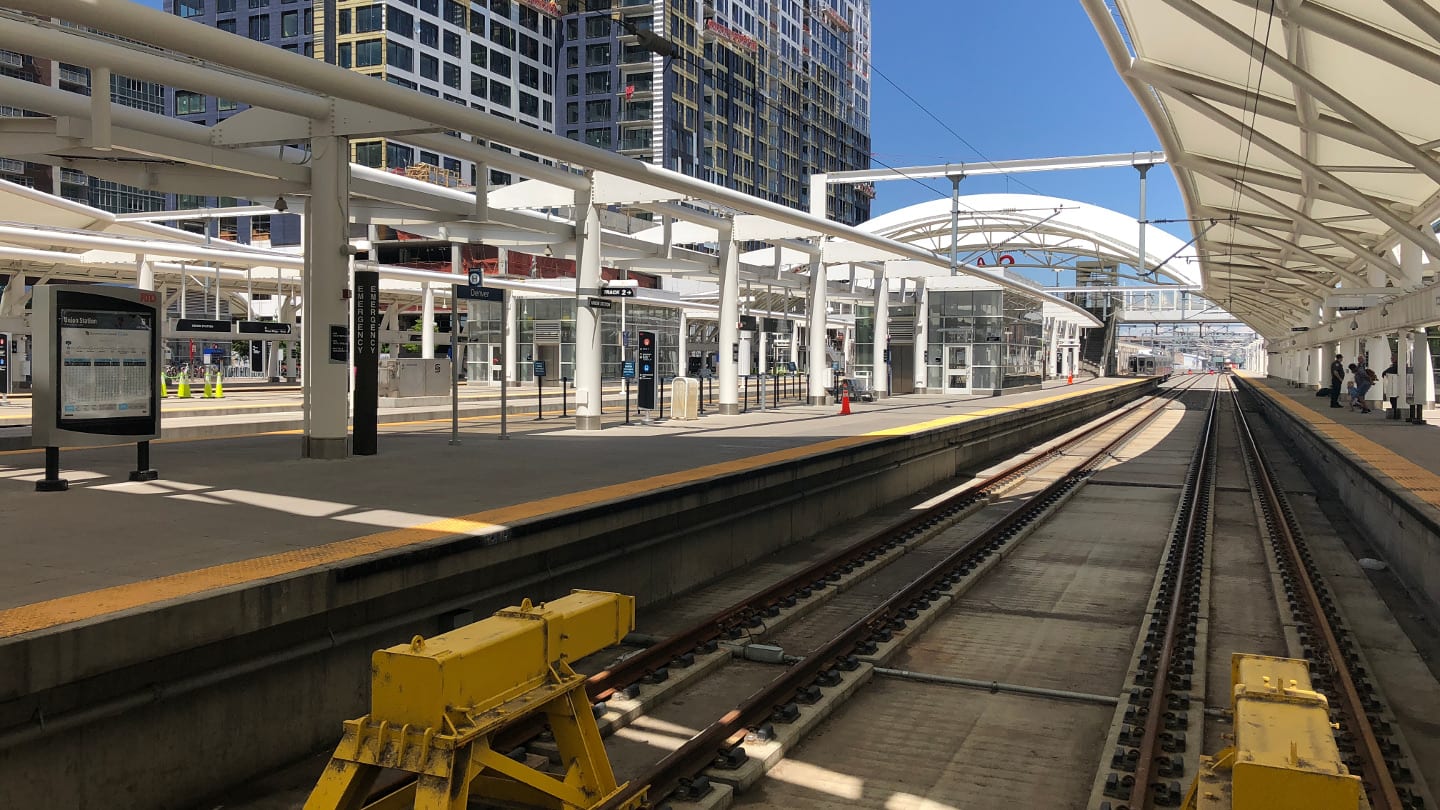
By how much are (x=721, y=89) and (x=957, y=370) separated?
187 feet

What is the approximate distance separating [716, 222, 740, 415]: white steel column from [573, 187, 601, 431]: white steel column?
535cm

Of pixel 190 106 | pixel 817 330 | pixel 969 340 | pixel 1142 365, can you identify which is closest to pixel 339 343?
pixel 817 330

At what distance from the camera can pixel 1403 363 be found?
24.8m

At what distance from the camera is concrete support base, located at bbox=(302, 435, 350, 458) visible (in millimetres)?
13023

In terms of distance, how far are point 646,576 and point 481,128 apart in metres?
6.11

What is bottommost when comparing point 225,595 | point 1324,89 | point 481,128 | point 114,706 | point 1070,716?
point 1070,716

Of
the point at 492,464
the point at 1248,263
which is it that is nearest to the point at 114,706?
the point at 492,464

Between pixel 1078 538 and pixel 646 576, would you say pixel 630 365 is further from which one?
pixel 646 576

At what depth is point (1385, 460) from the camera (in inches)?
632

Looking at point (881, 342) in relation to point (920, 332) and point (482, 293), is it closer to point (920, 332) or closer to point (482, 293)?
point (920, 332)

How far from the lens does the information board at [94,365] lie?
351 inches

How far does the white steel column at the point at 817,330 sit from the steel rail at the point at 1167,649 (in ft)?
41.3

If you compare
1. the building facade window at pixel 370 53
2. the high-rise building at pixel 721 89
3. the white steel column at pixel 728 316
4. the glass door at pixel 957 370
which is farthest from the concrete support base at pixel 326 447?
the building facade window at pixel 370 53

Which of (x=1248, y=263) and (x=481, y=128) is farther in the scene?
(x=1248, y=263)
